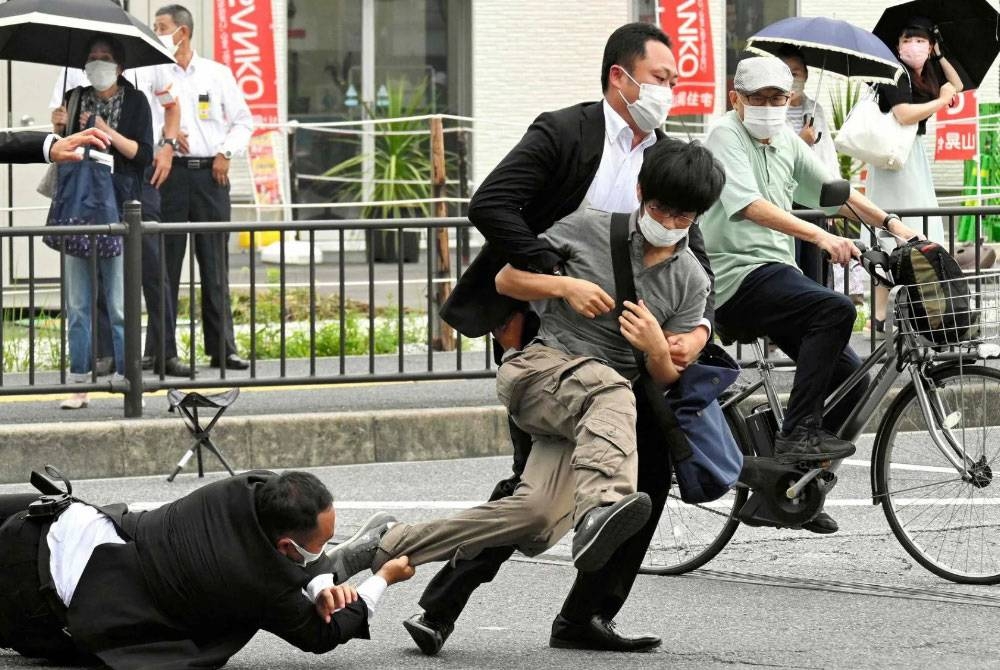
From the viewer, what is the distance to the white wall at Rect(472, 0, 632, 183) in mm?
20688

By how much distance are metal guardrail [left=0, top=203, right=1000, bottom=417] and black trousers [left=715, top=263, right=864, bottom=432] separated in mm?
3238

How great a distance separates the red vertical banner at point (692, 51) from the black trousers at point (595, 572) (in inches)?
480

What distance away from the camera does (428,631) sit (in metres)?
5.61

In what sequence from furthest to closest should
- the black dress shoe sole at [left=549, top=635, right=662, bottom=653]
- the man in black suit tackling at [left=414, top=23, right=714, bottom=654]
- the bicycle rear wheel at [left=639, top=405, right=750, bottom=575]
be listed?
the bicycle rear wheel at [left=639, top=405, right=750, bottom=575], the black dress shoe sole at [left=549, top=635, right=662, bottom=653], the man in black suit tackling at [left=414, top=23, right=714, bottom=654]

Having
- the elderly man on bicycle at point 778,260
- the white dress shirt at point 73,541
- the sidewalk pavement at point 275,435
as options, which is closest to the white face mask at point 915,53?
the sidewalk pavement at point 275,435

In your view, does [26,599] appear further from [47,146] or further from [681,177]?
[47,146]

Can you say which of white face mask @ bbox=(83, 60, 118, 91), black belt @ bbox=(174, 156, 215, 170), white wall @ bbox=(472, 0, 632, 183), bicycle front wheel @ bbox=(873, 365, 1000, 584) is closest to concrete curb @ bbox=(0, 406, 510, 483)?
white face mask @ bbox=(83, 60, 118, 91)

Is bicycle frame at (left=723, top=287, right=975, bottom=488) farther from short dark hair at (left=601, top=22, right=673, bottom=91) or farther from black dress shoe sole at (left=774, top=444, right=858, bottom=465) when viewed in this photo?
short dark hair at (left=601, top=22, right=673, bottom=91)

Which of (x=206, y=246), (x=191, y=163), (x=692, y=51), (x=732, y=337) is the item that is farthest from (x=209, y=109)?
(x=692, y=51)

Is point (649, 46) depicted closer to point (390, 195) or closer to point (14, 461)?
point (14, 461)

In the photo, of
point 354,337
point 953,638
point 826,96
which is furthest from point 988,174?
point 953,638

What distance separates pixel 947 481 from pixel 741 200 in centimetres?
119

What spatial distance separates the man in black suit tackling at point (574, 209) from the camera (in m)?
5.52

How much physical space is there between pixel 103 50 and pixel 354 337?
88.9 inches
